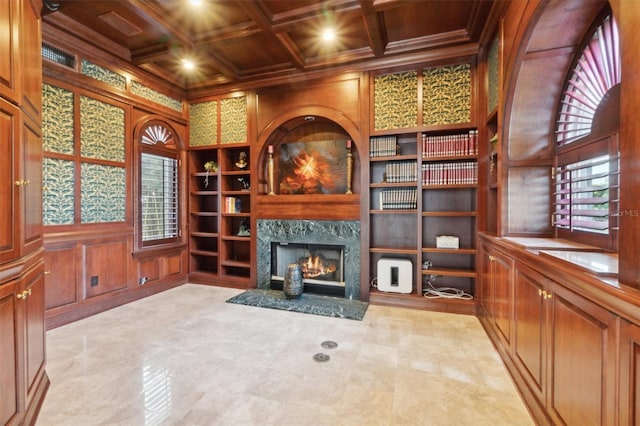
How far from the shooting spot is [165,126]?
447cm

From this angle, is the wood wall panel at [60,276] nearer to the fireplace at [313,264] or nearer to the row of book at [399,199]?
the fireplace at [313,264]

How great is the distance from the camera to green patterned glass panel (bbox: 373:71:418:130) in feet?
12.2

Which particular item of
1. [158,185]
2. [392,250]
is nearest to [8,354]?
[158,185]

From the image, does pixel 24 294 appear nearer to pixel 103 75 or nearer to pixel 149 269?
pixel 149 269

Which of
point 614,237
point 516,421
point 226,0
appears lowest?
point 516,421

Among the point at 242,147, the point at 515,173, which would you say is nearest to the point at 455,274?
the point at 515,173

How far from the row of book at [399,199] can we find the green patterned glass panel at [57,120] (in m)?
3.93

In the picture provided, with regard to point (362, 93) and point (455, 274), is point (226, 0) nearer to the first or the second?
point (362, 93)

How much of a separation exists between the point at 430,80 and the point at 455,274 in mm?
2481

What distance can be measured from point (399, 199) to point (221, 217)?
285 centimetres

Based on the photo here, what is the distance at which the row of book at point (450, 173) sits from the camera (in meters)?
3.52

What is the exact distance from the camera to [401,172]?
12.5 feet

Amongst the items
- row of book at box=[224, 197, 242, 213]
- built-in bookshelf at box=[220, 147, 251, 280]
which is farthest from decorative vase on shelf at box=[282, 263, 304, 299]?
row of book at box=[224, 197, 242, 213]

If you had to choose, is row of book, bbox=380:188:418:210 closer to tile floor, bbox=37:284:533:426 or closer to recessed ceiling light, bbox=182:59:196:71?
tile floor, bbox=37:284:533:426
